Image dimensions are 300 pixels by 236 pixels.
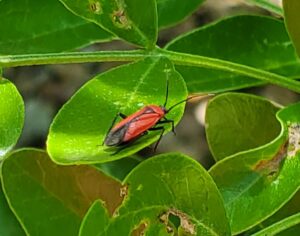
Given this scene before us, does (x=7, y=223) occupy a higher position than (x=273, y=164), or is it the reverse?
(x=273, y=164)

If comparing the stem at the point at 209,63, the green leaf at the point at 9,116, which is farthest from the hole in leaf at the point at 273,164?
the green leaf at the point at 9,116

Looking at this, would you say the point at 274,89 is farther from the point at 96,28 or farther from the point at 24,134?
the point at 96,28

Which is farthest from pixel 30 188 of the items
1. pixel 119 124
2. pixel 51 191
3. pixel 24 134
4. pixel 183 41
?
pixel 24 134

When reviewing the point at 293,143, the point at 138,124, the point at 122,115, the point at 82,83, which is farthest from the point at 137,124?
the point at 82,83

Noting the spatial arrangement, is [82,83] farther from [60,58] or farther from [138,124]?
[60,58]

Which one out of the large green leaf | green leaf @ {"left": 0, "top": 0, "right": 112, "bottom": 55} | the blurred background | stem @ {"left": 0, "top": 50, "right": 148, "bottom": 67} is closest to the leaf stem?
stem @ {"left": 0, "top": 50, "right": 148, "bottom": 67}
